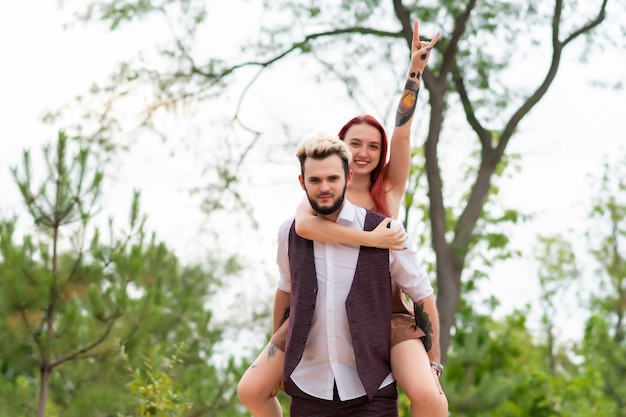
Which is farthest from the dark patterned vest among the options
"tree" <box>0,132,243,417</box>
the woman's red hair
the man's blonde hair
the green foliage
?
"tree" <box>0,132,243,417</box>

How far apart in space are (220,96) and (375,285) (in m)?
8.93

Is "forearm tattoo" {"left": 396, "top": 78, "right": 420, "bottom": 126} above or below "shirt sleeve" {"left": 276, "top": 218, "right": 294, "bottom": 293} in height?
above

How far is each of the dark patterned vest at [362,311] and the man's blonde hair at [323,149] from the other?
0.97ft

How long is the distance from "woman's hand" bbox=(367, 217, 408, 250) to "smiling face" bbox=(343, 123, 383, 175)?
1.75ft

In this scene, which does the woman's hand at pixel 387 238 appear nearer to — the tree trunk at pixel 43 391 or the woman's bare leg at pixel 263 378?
the woman's bare leg at pixel 263 378

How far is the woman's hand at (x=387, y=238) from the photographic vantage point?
117 inches

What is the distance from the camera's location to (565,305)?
77.8ft

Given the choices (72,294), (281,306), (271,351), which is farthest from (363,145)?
(72,294)

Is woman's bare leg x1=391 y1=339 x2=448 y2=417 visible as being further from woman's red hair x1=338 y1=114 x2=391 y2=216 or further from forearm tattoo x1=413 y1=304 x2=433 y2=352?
woman's red hair x1=338 y1=114 x2=391 y2=216

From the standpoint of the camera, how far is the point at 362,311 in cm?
296

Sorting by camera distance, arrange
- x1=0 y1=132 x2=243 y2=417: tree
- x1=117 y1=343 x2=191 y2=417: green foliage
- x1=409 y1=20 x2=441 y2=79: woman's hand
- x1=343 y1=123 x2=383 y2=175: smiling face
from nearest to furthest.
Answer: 1. x1=409 y1=20 x2=441 y2=79: woman's hand
2. x1=343 y1=123 x2=383 y2=175: smiling face
3. x1=117 y1=343 x2=191 y2=417: green foliage
4. x1=0 y1=132 x2=243 y2=417: tree

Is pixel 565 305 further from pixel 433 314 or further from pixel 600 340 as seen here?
pixel 433 314

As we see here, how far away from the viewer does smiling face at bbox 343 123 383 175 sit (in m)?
3.49

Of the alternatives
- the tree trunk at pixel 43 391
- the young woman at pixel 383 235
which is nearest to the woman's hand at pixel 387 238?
the young woman at pixel 383 235
